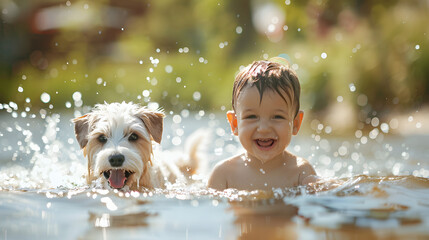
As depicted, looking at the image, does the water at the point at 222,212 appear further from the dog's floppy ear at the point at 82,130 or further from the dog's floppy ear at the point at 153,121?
the dog's floppy ear at the point at 153,121

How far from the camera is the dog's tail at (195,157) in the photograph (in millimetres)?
6113

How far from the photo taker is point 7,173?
6.07 m

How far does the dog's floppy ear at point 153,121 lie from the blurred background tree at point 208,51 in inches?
170

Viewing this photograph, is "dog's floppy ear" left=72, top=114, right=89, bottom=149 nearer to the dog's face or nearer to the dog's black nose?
the dog's face

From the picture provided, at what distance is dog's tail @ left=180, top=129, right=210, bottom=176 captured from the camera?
611 centimetres

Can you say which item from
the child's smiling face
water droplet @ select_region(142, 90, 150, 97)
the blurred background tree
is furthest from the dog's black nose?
water droplet @ select_region(142, 90, 150, 97)

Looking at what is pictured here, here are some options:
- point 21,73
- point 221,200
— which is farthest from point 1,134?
point 21,73

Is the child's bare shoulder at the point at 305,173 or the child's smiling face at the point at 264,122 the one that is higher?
the child's smiling face at the point at 264,122

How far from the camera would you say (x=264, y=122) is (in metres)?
4.25

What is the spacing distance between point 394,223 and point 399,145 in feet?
17.9

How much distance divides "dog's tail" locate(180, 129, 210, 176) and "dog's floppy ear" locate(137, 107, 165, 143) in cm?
129

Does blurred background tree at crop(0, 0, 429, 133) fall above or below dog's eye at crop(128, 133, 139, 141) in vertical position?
above

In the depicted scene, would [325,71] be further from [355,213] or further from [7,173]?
[355,213]

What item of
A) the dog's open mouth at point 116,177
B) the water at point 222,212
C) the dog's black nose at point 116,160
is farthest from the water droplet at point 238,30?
the dog's black nose at point 116,160
